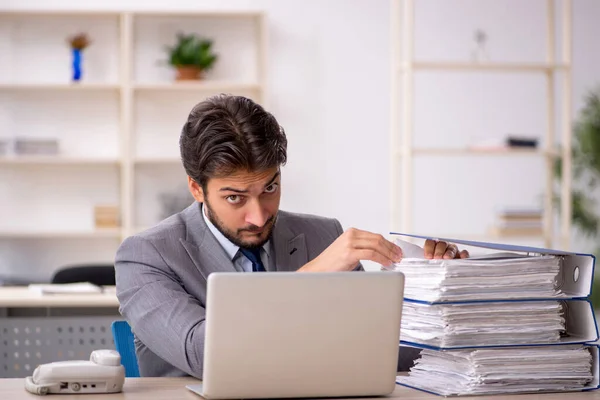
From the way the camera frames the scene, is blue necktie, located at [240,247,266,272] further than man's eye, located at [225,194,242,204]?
Yes

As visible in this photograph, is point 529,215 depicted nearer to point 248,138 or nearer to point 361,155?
point 361,155

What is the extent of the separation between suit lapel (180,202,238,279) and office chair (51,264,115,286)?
241cm

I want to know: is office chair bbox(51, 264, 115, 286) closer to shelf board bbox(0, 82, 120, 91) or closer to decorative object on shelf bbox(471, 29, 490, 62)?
shelf board bbox(0, 82, 120, 91)

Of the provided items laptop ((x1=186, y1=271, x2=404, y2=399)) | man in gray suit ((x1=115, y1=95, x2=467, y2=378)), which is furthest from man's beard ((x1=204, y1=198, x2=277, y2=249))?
laptop ((x1=186, y1=271, x2=404, y2=399))

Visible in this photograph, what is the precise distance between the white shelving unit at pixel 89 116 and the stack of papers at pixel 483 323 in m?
4.24

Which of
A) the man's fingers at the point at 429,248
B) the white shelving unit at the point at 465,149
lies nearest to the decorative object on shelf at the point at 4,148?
the white shelving unit at the point at 465,149

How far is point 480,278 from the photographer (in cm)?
164

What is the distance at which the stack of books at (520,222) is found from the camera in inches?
206

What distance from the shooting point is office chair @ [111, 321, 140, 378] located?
216 centimetres

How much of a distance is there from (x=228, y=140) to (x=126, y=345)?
542 mm

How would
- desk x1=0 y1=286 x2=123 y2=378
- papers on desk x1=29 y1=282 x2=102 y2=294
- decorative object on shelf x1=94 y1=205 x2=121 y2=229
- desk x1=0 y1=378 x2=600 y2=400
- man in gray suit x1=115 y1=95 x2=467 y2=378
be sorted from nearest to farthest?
1. desk x1=0 y1=378 x2=600 y2=400
2. man in gray suit x1=115 y1=95 x2=467 y2=378
3. desk x1=0 y1=286 x2=123 y2=378
4. papers on desk x1=29 y1=282 x2=102 y2=294
5. decorative object on shelf x1=94 y1=205 x2=121 y2=229

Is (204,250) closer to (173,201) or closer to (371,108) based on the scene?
(173,201)

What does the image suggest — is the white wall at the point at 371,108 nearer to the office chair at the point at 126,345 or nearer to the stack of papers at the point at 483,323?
the office chair at the point at 126,345

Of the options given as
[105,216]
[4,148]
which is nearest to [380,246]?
[105,216]
